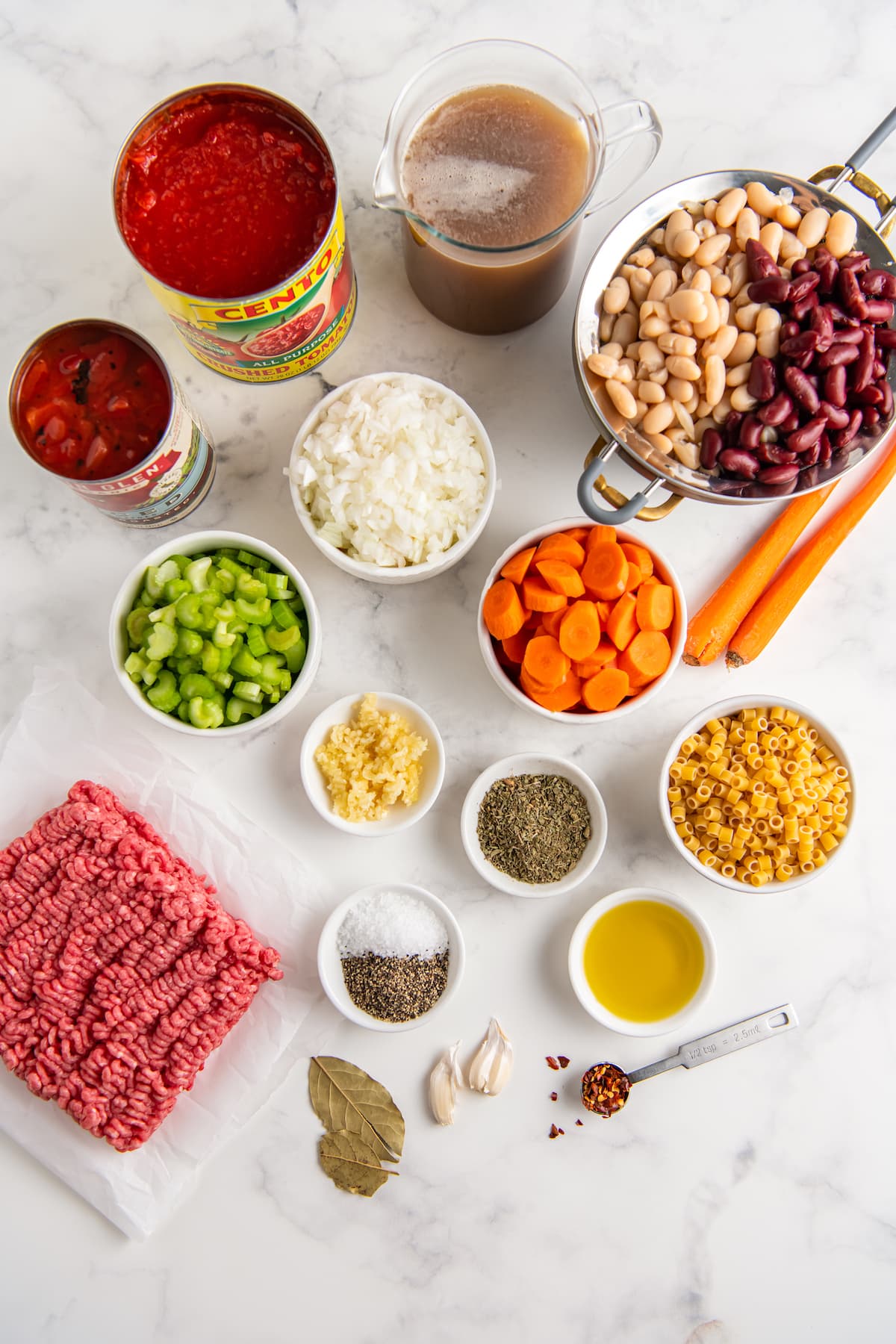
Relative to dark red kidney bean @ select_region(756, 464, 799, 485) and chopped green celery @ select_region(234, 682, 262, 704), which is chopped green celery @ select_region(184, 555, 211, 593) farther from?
dark red kidney bean @ select_region(756, 464, 799, 485)

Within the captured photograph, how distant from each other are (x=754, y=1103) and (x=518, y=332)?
160 centimetres

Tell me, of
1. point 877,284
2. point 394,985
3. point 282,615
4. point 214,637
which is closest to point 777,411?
point 877,284

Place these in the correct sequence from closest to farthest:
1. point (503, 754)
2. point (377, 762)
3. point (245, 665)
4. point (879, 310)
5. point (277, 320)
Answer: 1. point (277, 320)
2. point (879, 310)
3. point (245, 665)
4. point (377, 762)
5. point (503, 754)

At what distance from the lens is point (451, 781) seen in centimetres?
177

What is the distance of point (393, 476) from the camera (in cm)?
152

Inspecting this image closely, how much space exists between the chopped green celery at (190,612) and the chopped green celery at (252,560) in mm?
139

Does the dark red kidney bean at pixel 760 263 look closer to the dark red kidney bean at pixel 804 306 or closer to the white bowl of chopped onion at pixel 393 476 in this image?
the dark red kidney bean at pixel 804 306

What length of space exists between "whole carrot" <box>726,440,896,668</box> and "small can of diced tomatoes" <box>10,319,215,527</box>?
3.63ft

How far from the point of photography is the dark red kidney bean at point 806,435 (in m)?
1.41

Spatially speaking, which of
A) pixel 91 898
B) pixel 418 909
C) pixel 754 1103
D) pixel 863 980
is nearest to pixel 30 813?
pixel 91 898

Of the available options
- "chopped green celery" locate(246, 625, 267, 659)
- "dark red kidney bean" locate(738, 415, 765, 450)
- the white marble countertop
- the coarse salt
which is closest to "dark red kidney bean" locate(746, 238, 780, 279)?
"dark red kidney bean" locate(738, 415, 765, 450)

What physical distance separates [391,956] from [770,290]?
132 centimetres

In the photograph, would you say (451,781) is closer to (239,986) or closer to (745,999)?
(239,986)

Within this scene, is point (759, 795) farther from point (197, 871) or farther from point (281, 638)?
point (197, 871)
